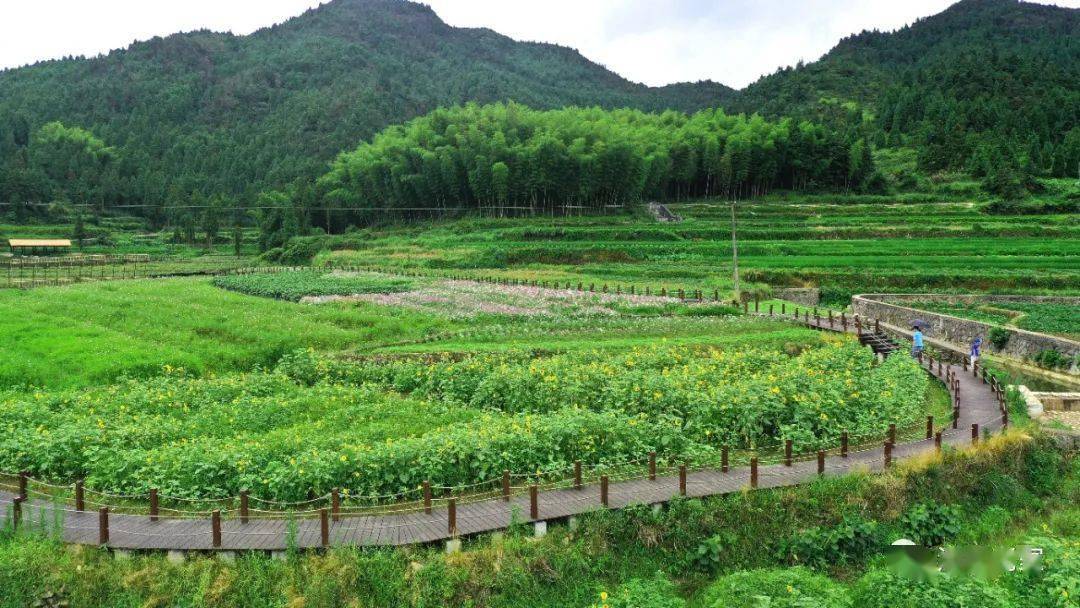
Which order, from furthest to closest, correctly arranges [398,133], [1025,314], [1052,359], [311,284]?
[398,133] < [311,284] < [1025,314] < [1052,359]

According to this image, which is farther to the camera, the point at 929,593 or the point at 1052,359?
the point at 1052,359

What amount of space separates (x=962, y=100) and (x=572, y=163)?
85.8 metres

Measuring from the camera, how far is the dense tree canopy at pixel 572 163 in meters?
78.4

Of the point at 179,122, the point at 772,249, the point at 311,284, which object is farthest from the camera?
the point at 179,122

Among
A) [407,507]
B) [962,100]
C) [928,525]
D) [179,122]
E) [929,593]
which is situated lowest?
[928,525]

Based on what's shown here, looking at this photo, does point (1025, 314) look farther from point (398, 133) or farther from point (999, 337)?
point (398, 133)

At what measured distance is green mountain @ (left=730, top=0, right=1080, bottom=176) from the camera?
9338cm

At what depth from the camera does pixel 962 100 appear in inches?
4958

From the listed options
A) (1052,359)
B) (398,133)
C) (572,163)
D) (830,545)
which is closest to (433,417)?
(830,545)

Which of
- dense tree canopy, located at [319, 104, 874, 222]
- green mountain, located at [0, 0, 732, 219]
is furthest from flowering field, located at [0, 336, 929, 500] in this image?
green mountain, located at [0, 0, 732, 219]

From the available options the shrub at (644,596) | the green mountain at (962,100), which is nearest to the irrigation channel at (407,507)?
the shrub at (644,596)

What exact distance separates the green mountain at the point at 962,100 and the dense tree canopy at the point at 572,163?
1729 cm

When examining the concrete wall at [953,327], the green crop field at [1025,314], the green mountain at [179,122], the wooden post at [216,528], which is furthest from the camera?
the green mountain at [179,122]

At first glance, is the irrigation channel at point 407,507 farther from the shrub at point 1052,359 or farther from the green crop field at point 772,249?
the green crop field at point 772,249
